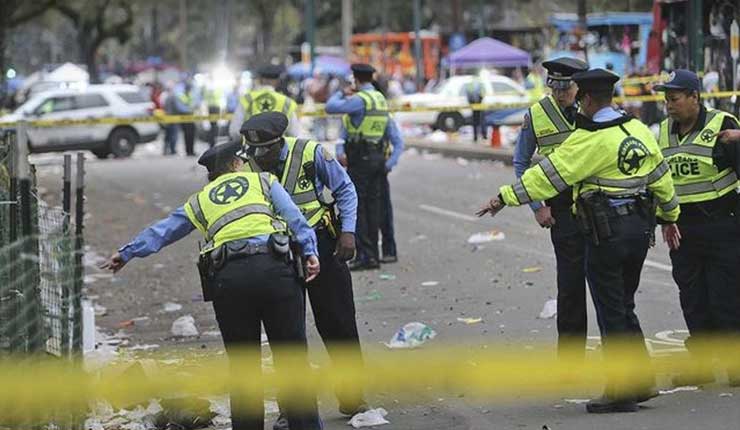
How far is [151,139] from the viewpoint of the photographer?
1510 inches

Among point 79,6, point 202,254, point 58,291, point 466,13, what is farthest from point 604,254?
point 466,13

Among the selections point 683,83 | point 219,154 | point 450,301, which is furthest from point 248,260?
point 450,301

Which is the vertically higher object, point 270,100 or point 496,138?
point 270,100

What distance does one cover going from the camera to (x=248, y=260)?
6910 mm

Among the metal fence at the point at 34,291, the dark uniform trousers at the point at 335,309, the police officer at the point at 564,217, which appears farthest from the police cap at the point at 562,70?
the metal fence at the point at 34,291

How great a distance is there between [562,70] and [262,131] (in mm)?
1957

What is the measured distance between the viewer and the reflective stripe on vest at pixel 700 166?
858cm

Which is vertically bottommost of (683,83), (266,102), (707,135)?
(266,102)

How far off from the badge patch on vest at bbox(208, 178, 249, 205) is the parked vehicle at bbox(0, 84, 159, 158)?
98.8ft

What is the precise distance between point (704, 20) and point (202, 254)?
19.9 meters

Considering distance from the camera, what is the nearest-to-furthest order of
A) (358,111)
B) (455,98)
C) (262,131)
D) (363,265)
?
(262,131), (358,111), (363,265), (455,98)

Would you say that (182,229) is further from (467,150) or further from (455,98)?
(455,98)

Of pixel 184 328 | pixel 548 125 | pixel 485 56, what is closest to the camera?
pixel 548 125

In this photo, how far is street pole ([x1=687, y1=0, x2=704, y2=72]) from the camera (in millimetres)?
23547
